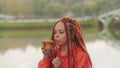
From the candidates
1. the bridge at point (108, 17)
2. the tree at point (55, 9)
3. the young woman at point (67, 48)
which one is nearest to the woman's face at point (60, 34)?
the young woman at point (67, 48)

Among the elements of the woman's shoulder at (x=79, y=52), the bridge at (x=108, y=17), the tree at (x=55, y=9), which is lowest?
the woman's shoulder at (x=79, y=52)

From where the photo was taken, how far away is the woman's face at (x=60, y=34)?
1088mm

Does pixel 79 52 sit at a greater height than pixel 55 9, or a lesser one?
lesser

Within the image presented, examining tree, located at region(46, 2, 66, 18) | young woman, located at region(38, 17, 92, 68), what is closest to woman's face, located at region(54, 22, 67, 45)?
young woman, located at region(38, 17, 92, 68)

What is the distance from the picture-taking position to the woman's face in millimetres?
1088

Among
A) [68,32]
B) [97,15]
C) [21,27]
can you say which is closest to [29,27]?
[21,27]

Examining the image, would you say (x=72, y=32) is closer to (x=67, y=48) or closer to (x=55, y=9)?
(x=67, y=48)

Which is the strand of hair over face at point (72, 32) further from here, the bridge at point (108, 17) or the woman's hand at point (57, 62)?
the bridge at point (108, 17)

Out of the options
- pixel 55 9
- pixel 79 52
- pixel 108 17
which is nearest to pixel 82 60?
pixel 79 52

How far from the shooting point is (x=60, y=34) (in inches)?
43.0

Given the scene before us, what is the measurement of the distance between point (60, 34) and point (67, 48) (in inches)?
1.6

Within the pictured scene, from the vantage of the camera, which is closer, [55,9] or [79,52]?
[79,52]

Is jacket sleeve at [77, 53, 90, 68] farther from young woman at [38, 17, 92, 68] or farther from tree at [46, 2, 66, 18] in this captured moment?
tree at [46, 2, 66, 18]

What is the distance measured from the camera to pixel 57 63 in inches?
41.6
